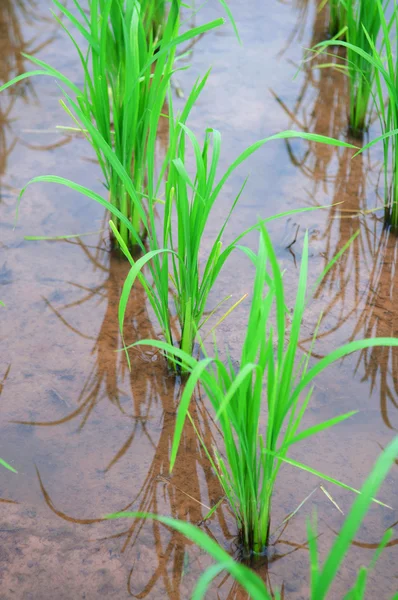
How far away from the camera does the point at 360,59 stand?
2.15 metres

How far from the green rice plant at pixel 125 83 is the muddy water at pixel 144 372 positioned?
26 centimetres

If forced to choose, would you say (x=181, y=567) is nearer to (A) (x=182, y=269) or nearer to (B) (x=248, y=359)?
(B) (x=248, y=359)

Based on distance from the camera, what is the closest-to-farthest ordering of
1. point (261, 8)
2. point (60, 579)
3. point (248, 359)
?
1. point (248, 359)
2. point (60, 579)
3. point (261, 8)

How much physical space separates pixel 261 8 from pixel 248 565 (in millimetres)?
2506

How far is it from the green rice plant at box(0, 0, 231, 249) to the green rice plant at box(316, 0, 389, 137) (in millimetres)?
557

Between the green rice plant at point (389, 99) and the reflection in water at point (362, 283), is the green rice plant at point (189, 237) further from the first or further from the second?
the green rice plant at point (389, 99)

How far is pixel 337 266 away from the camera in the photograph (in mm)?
1853

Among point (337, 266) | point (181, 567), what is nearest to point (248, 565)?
point (181, 567)

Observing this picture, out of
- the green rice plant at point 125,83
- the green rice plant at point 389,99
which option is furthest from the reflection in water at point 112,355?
the green rice plant at point 389,99

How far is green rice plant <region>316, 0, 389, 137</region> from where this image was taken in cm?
206

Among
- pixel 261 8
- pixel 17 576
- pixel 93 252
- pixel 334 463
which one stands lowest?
pixel 17 576


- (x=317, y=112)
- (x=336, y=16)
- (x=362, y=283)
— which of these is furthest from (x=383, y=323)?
(x=336, y=16)

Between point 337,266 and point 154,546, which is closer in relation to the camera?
point 154,546

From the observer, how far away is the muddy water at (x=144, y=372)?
1.19m
